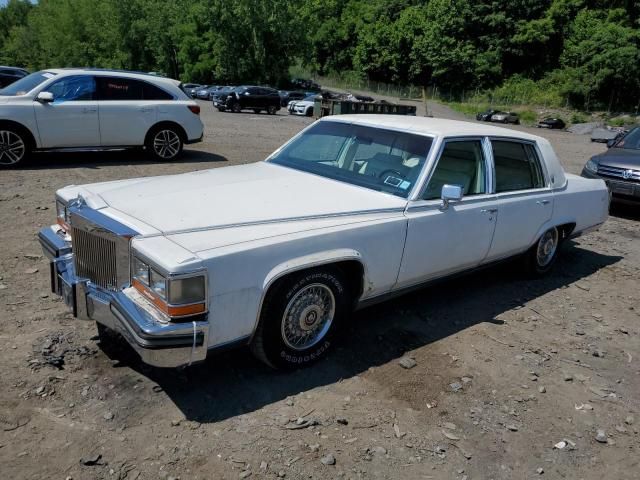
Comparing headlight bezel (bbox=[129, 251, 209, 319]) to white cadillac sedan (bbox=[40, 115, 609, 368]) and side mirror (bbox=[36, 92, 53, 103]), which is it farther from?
side mirror (bbox=[36, 92, 53, 103])

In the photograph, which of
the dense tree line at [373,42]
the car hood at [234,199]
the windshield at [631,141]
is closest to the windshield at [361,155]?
the car hood at [234,199]

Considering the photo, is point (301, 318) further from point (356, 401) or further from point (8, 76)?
point (8, 76)

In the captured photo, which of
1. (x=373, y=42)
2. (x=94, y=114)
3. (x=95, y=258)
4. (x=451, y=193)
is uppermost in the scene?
(x=373, y=42)

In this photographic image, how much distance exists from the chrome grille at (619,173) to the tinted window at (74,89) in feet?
29.8

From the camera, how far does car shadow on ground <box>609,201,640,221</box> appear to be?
371 inches

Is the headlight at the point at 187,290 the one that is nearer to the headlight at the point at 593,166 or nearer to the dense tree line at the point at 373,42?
the headlight at the point at 593,166

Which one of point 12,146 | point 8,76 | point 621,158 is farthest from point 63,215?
point 8,76

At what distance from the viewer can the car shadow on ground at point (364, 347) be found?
336 centimetres

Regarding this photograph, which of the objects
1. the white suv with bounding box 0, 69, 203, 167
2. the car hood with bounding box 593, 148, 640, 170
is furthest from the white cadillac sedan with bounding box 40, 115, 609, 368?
the white suv with bounding box 0, 69, 203, 167

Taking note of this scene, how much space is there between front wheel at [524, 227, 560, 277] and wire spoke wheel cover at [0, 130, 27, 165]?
8.26m

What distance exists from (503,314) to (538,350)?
651mm

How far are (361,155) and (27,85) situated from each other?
759cm

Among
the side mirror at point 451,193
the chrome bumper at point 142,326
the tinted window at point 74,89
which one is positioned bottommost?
the chrome bumper at point 142,326

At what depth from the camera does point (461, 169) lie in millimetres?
4535
